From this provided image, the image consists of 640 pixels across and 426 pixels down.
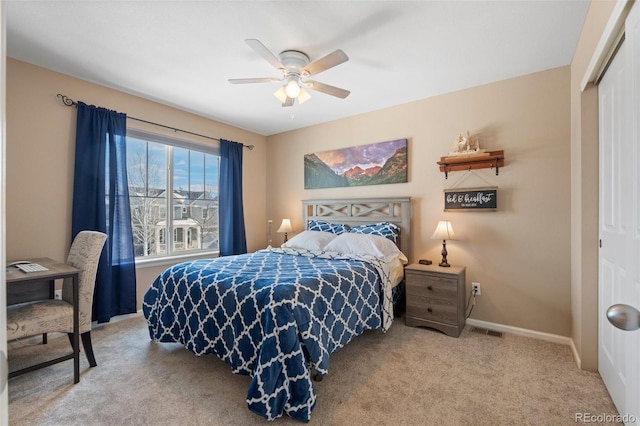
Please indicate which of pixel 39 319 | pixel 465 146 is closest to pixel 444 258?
pixel 465 146

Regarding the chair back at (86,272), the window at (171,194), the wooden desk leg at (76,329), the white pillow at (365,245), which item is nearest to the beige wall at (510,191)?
the white pillow at (365,245)

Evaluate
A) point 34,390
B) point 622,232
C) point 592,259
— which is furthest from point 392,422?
point 34,390

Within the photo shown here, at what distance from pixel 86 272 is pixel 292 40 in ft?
7.92

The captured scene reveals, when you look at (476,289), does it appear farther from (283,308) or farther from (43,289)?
(43,289)

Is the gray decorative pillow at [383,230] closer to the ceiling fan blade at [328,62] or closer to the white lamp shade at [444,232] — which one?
the white lamp shade at [444,232]

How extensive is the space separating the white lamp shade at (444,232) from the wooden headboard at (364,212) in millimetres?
430

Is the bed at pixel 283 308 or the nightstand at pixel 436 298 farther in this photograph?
the nightstand at pixel 436 298

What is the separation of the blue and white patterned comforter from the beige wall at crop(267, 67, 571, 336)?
1.05 m

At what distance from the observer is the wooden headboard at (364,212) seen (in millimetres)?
3532

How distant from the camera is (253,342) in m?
1.92

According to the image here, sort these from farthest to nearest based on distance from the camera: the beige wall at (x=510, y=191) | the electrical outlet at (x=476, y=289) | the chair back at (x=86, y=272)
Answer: the electrical outlet at (x=476, y=289)
the beige wall at (x=510, y=191)
the chair back at (x=86, y=272)

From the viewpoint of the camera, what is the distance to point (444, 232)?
3088 millimetres

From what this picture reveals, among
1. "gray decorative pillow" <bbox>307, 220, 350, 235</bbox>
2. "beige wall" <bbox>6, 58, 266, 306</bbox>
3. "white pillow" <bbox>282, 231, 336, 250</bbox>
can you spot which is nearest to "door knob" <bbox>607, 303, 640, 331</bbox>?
"white pillow" <bbox>282, 231, 336, 250</bbox>

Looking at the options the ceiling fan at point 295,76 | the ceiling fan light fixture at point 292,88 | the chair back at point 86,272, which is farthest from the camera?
the ceiling fan light fixture at point 292,88
